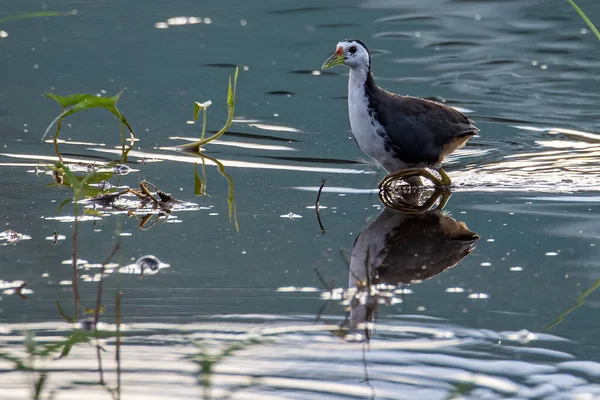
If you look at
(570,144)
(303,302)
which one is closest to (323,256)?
(303,302)

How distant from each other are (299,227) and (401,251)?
2.07 ft

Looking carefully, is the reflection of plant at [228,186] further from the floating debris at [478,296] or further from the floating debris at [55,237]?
the floating debris at [478,296]

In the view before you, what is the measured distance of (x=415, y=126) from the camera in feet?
20.3

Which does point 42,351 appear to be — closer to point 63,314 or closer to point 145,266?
point 63,314

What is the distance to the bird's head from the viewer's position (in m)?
6.34

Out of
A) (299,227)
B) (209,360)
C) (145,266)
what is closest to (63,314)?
(145,266)

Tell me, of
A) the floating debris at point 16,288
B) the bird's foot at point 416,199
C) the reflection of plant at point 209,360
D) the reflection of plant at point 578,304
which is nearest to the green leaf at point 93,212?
the floating debris at point 16,288

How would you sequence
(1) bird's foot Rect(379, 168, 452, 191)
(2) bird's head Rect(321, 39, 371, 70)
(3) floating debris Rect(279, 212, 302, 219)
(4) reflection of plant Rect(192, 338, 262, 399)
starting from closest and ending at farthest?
(4) reflection of plant Rect(192, 338, 262, 399), (3) floating debris Rect(279, 212, 302, 219), (1) bird's foot Rect(379, 168, 452, 191), (2) bird's head Rect(321, 39, 371, 70)

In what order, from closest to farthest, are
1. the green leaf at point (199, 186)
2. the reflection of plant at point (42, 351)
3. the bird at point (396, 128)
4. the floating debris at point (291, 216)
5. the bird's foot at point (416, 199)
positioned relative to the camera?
the reflection of plant at point (42, 351) → the floating debris at point (291, 216) → the bird's foot at point (416, 199) → the green leaf at point (199, 186) → the bird at point (396, 128)

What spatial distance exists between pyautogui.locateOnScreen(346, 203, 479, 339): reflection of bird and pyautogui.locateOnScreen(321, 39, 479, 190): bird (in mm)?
642

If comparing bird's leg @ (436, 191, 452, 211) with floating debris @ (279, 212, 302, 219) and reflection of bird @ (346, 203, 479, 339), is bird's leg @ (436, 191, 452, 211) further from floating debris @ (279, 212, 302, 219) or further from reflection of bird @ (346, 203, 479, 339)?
floating debris @ (279, 212, 302, 219)

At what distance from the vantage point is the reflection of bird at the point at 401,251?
13.1ft

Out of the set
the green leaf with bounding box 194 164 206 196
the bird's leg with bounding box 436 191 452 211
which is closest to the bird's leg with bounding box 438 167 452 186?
the bird's leg with bounding box 436 191 452 211

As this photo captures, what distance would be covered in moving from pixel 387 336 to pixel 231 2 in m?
9.39
